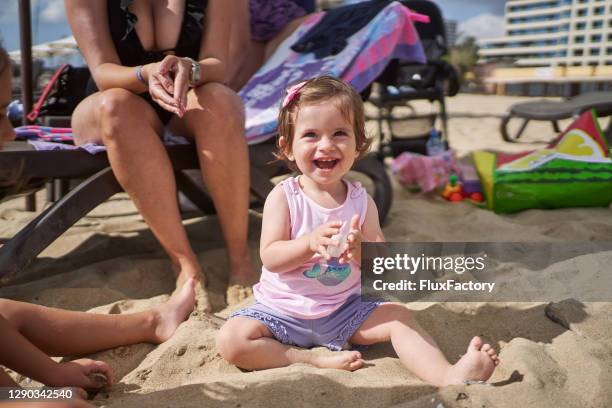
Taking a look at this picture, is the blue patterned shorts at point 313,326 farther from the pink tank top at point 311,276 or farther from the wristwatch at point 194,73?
the wristwatch at point 194,73

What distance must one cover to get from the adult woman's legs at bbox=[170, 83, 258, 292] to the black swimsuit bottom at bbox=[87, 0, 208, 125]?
26 cm

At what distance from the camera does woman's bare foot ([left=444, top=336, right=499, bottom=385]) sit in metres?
1.34

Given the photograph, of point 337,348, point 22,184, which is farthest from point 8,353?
point 22,184

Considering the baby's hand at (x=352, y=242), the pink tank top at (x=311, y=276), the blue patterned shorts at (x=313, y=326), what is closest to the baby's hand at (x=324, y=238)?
the baby's hand at (x=352, y=242)

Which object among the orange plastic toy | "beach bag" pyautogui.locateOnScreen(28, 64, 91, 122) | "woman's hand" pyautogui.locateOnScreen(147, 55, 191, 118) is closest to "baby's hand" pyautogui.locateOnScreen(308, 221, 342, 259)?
"woman's hand" pyautogui.locateOnScreen(147, 55, 191, 118)

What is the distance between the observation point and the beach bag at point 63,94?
298 cm

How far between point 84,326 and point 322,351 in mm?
665

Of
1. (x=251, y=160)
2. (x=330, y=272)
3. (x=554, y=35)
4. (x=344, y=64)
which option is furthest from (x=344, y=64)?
(x=554, y=35)

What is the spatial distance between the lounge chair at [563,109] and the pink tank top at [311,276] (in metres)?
3.93

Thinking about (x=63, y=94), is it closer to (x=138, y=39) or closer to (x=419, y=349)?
Answer: (x=138, y=39)

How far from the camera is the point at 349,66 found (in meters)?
2.97

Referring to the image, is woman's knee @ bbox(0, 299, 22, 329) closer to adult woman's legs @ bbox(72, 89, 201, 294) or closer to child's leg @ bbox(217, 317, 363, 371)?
child's leg @ bbox(217, 317, 363, 371)

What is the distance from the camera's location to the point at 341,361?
4.85 feet

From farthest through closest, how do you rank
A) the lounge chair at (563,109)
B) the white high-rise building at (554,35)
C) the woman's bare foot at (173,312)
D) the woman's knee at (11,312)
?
the white high-rise building at (554,35), the lounge chair at (563,109), the woman's bare foot at (173,312), the woman's knee at (11,312)
